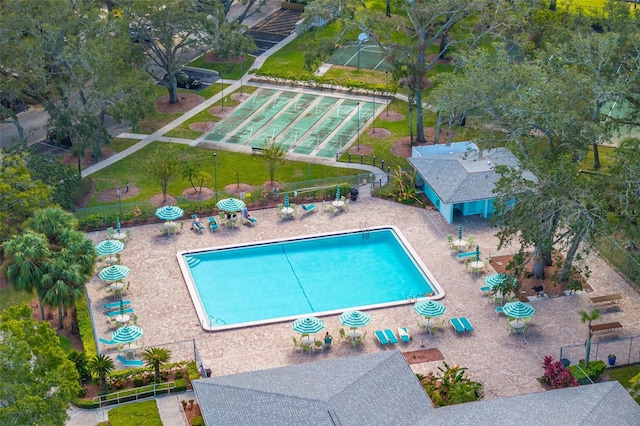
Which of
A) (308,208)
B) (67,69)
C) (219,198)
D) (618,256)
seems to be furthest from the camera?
(67,69)

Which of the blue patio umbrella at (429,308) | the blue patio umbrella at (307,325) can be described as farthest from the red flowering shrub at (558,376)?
the blue patio umbrella at (307,325)

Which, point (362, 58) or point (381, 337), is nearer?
point (381, 337)

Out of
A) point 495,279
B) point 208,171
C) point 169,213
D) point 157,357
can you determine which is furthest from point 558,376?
point 208,171

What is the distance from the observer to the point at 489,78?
6128 cm

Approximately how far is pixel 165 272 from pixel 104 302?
4744 mm

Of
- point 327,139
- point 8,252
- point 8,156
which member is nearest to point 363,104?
point 327,139

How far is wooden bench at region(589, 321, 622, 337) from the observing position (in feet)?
187

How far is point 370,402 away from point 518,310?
44.1 feet

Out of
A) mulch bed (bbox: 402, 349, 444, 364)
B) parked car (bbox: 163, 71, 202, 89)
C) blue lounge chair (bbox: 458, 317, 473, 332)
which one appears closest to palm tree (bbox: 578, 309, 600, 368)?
blue lounge chair (bbox: 458, 317, 473, 332)

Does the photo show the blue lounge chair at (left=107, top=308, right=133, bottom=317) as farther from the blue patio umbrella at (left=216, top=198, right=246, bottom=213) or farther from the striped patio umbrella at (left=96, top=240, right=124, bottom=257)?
the blue patio umbrella at (left=216, top=198, right=246, bottom=213)

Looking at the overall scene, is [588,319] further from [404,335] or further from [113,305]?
[113,305]

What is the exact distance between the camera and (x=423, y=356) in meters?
55.8

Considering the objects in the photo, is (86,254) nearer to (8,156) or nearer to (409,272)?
(8,156)

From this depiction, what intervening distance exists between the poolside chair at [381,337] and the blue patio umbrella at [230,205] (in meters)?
16.3
